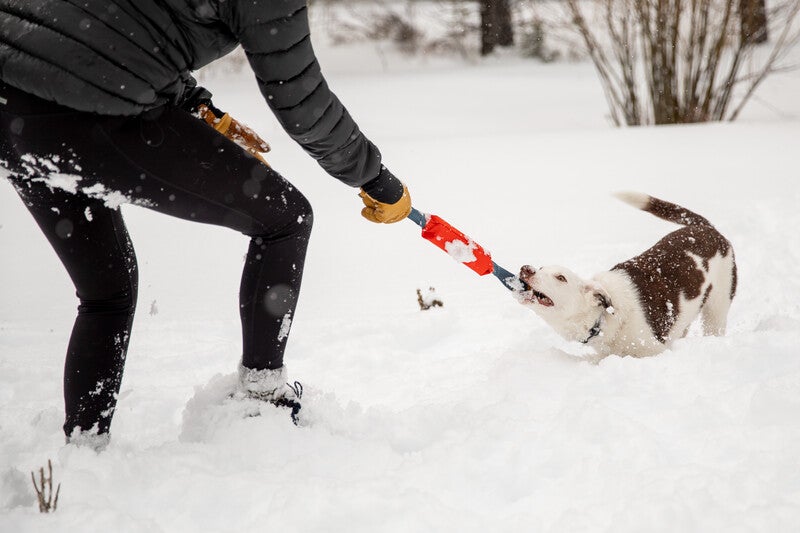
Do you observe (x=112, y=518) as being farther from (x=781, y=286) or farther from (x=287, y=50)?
(x=781, y=286)

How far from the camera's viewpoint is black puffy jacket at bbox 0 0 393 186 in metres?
1.42

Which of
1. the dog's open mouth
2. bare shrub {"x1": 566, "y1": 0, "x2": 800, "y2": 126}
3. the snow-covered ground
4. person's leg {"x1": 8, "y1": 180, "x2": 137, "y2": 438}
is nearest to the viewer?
the snow-covered ground

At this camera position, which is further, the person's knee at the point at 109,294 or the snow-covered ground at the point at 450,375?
the person's knee at the point at 109,294

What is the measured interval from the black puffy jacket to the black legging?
69mm

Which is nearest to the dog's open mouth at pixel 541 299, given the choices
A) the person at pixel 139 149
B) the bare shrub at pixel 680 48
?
the person at pixel 139 149

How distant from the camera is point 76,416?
1756mm

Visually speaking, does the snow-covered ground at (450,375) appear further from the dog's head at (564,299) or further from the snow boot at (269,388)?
the dog's head at (564,299)

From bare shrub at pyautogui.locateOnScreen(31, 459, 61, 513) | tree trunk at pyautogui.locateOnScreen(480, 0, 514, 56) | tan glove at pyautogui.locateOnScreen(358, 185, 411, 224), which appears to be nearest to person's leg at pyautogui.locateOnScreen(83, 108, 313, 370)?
tan glove at pyautogui.locateOnScreen(358, 185, 411, 224)

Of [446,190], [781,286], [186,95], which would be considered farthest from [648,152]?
[186,95]

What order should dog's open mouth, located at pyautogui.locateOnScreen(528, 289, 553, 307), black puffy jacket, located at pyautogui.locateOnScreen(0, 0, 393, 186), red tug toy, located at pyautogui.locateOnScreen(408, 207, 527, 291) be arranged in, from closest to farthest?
1. black puffy jacket, located at pyautogui.locateOnScreen(0, 0, 393, 186)
2. red tug toy, located at pyautogui.locateOnScreen(408, 207, 527, 291)
3. dog's open mouth, located at pyautogui.locateOnScreen(528, 289, 553, 307)

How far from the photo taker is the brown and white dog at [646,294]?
9.67ft

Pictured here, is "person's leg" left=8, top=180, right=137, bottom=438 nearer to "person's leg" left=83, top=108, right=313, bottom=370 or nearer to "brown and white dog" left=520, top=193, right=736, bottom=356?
"person's leg" left=83, top=108, right=313, bottom=370

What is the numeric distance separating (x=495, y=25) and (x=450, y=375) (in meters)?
12.9

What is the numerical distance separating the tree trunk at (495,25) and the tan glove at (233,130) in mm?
12606
